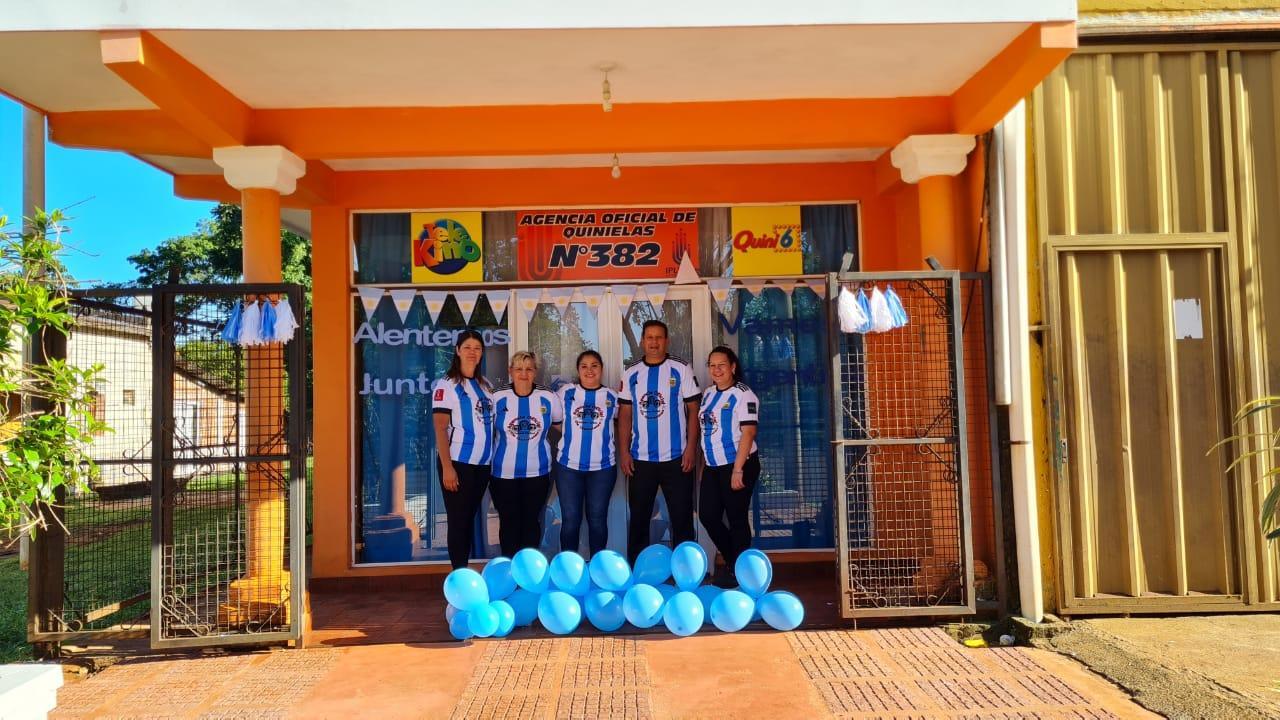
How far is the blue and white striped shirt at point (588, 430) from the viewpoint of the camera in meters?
6.45

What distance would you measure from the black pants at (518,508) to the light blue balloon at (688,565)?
1316 mm

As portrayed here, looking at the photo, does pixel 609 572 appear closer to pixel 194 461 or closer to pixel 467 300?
pixel 194 461

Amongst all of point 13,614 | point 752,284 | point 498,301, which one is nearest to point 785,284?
point 752,284

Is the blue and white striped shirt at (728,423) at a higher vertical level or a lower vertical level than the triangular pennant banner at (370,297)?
lower

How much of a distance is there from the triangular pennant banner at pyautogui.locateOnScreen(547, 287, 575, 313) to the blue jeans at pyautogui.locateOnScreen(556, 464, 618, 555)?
135 cm

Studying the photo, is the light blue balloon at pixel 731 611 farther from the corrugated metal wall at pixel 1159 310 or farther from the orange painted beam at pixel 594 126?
the orange painted beam at pixel 594 126

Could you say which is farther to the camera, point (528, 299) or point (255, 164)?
point (528, 299)

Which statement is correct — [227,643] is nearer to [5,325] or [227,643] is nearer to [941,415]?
[5,325]

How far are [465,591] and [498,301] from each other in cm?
257

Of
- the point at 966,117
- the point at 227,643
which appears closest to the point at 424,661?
the point at 227,643

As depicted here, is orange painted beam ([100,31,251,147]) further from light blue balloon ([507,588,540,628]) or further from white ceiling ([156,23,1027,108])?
light blue balloon ([507,588,540,628])

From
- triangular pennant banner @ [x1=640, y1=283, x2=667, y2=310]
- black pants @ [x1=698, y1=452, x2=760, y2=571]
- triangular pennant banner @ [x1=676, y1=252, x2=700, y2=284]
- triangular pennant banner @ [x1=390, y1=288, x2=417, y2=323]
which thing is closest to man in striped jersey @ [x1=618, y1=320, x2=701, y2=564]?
black pants @ [x1=698, y1=452, x2=760, y2=571]

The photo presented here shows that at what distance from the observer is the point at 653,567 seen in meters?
5.53

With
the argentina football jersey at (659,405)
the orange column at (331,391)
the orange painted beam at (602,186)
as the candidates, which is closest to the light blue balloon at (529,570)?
the argentina football jersey at (659,405)
